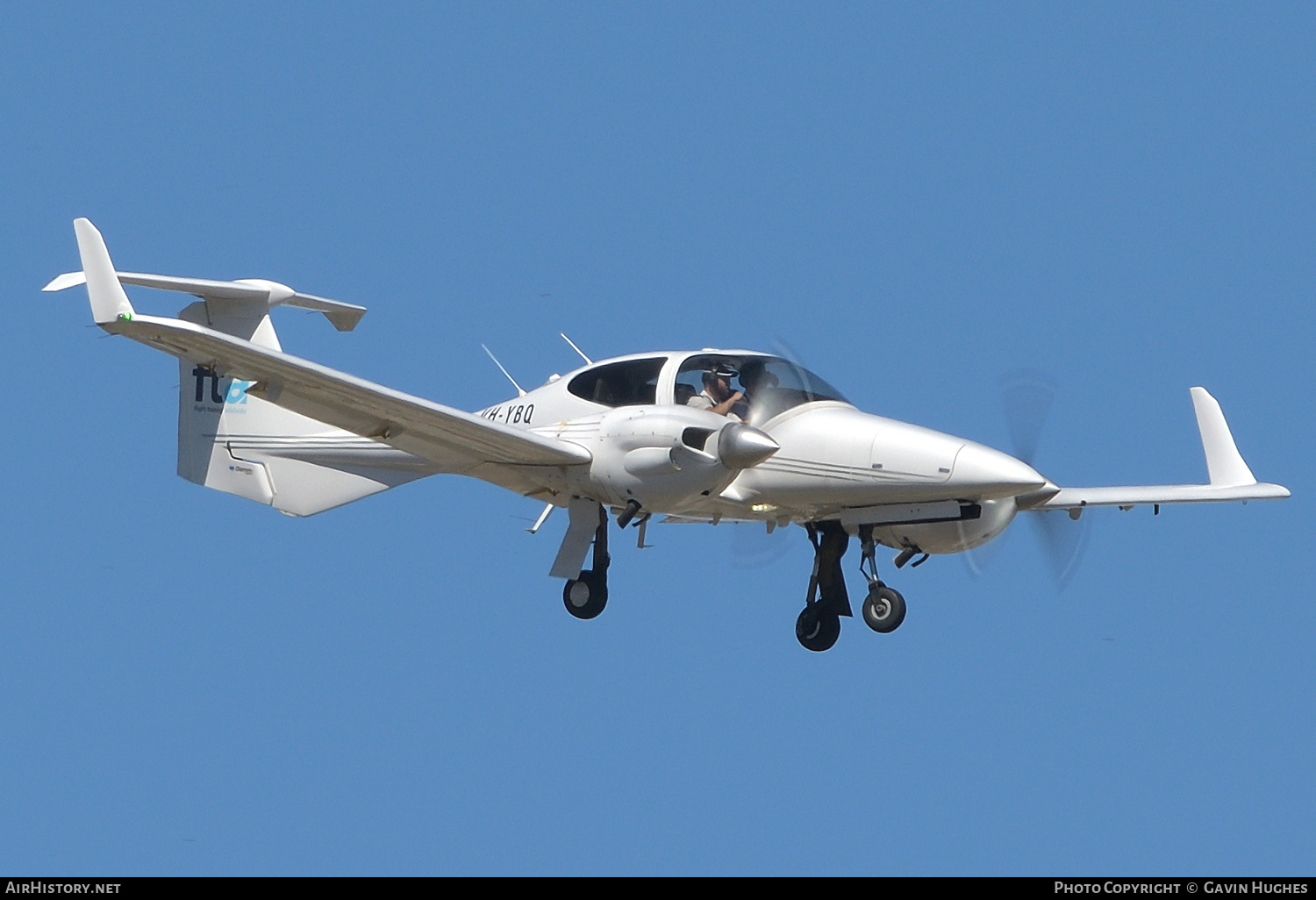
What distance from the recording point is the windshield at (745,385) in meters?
19.0

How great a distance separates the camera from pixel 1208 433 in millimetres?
21500

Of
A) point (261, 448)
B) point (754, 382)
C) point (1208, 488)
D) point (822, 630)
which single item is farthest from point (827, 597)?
point (261, 448)

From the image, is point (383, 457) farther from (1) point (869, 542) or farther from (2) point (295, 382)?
(1) point (869, 542)

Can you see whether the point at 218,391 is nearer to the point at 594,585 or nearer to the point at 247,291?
the point at 247,291

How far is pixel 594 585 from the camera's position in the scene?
1928 cm

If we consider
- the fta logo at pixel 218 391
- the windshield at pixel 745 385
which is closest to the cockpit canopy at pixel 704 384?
the windshield at pixel 745 385

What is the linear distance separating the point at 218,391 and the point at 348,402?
13.8ft

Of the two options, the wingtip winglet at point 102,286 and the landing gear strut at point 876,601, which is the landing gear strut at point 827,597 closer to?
the landing gear strut at point 876,601

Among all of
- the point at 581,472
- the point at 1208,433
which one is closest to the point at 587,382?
the point at 581,472

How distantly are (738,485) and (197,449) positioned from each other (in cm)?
637

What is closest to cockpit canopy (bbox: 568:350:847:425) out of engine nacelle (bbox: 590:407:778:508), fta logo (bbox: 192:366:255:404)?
engine nacelle (bbox: 590:407:778:508)

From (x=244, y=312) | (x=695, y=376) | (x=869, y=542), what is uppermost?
(x=244, y=312)

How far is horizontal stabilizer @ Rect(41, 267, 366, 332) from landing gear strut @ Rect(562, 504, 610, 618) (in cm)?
441

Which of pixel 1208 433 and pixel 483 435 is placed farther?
pixel 1208 433
